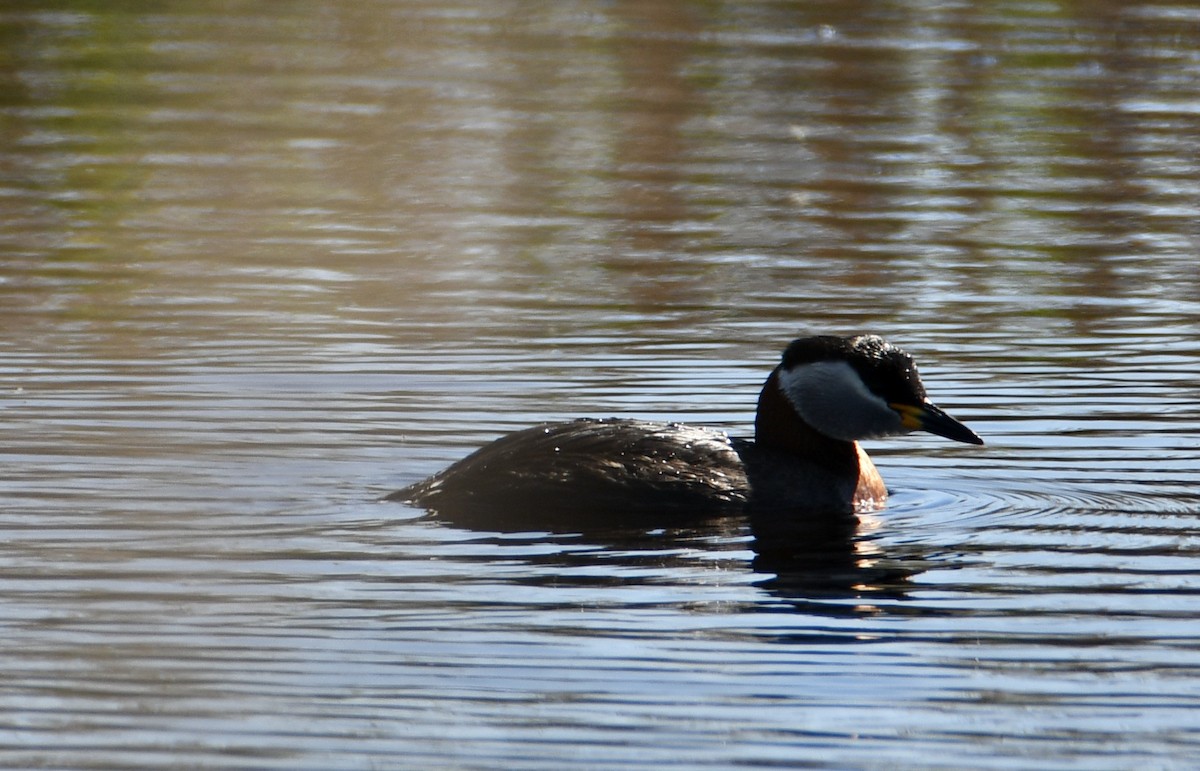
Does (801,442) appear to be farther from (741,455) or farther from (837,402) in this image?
(741,455)

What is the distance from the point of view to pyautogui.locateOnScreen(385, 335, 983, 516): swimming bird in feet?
30.8

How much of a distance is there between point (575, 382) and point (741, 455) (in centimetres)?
219

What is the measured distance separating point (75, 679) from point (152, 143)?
1431cm

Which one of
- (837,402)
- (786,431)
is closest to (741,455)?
(786,431)

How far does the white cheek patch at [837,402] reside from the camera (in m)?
9.95

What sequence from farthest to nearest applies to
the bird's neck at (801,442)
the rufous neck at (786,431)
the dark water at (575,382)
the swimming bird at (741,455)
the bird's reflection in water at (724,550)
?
1. the rufous neck at (786,431)
2. the bird's neck at (801,442)
3. the swimming bird at (741,455)
4. the bird's reflection in water at (724,550)
5. the dark water at (575,382)

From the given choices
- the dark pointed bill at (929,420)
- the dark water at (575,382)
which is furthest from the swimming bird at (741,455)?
the dark water at (575,382)

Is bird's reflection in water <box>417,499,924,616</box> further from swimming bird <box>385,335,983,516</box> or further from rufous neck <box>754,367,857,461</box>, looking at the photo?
rufous neck <box>754,367,857,461</box>

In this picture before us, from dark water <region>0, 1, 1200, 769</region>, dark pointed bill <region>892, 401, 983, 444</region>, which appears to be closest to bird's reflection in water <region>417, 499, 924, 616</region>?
dark water <region>0, 1, 1200, 769</region>

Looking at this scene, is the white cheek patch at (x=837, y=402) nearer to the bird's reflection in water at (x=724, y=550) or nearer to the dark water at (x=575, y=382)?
the dark water at (x=575, y=382)

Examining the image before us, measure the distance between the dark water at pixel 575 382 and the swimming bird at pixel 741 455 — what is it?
0.31m

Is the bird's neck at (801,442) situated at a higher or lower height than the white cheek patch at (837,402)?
lower

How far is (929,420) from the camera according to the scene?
32.5 feet

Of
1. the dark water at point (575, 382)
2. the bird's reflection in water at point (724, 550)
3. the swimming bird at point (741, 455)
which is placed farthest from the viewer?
the swimming bird at point (741, 455)
